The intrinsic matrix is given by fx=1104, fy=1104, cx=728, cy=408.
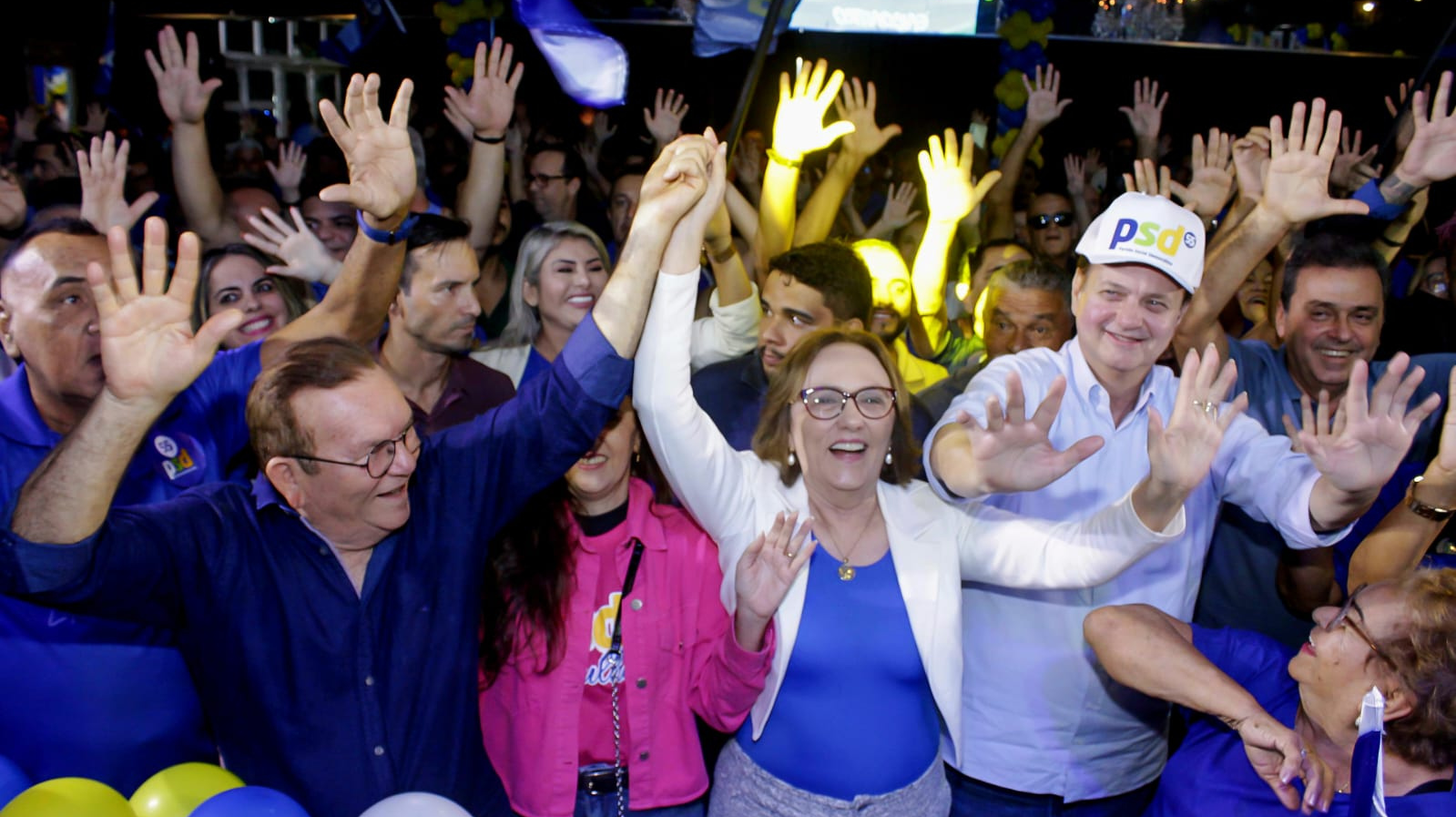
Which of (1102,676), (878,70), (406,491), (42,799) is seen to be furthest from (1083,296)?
(878,70)

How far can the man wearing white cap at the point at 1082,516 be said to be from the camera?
213 centimetres

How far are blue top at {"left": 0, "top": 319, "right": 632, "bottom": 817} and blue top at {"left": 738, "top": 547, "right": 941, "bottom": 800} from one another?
0.54 metres

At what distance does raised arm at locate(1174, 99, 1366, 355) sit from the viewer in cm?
233

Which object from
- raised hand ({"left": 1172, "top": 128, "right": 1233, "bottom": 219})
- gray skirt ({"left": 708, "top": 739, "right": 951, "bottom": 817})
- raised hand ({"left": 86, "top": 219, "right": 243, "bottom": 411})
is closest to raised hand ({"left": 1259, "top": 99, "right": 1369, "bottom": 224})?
raised hand ({"left": 1172, "top": 128, "right": 1233, "bottom": 219})

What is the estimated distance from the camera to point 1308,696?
1739 millimetres

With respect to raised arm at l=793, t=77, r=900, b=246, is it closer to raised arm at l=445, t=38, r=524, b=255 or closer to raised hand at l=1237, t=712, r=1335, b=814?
raised arm at l=445, t=38, r=524, b=255

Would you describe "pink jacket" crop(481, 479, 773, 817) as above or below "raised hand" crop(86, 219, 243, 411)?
below

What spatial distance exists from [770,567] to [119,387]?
1012mm

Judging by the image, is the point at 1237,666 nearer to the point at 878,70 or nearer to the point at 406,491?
the point at 406,491

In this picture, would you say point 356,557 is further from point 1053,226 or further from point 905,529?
point 1053,226

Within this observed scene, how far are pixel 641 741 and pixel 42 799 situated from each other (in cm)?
94

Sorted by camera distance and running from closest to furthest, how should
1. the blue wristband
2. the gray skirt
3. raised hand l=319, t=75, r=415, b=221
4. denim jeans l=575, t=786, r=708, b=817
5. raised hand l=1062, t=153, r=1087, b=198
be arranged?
the gray skirt
denim jeans l=575, t=786, r=708, b=817
raised hand l=319, t=75, r=415, b=221
the blue wristband
raised hand l=1062, t=153, r=1087, b=198

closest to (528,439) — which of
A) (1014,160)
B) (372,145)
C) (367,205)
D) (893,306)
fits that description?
(367,205)

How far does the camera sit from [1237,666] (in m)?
1.93
